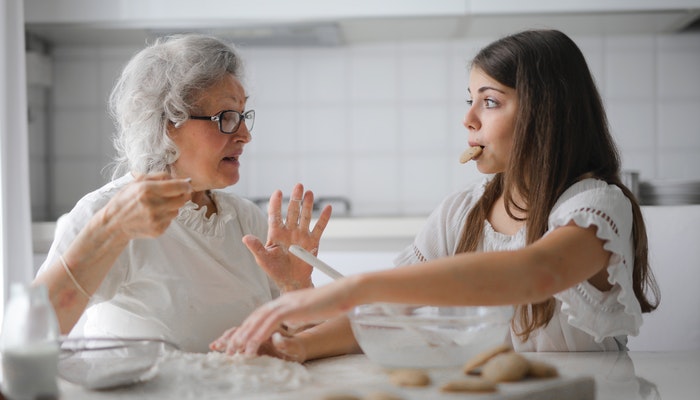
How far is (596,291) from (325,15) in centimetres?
222

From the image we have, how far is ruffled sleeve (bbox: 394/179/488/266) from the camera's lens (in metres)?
1.84

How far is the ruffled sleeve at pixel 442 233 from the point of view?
6.05 feet

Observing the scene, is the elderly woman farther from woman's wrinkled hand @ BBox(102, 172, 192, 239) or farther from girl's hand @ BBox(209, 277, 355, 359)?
girl's hand @ BBox(209, 277, 355, 359)

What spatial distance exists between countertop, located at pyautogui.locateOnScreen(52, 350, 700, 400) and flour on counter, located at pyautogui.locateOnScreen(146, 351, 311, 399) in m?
0.01

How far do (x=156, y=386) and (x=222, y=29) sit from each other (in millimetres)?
2709

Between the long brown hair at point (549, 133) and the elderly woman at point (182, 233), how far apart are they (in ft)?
1.49

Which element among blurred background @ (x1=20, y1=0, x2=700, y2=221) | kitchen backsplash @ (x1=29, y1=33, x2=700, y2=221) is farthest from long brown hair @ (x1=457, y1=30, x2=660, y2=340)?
kitchen backsplash @ (x1=29, y1=33, x2=700, y2=221)

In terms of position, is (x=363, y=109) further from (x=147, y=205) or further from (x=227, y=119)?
(x=147, y=205)

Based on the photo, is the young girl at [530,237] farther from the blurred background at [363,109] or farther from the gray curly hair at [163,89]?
the blurred background at [363,109]

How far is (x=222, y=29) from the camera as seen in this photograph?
11.6 ft

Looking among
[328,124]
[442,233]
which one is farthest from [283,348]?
[328,124]

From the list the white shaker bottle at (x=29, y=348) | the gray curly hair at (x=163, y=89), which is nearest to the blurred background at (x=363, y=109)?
the gray curly hair at (x=163, y=89)

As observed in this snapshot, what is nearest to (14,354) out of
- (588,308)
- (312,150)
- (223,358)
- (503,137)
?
(223,358)

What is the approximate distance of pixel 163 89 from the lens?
1.82m
